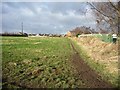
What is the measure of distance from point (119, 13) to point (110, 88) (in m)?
13.5

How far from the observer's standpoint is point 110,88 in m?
8.88

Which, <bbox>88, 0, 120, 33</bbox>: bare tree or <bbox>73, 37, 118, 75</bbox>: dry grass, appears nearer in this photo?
<bbox>73, 37, 118, 75</bbox>: dry grass

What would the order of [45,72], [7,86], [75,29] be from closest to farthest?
[7,86] < [45,72] < [75,29]

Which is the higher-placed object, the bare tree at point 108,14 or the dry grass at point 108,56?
the bare tree at point 108,14

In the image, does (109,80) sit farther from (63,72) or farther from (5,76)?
(5,76)

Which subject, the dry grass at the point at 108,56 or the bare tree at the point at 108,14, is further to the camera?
the bare tree at the point at 108,14

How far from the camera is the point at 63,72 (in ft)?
37.8

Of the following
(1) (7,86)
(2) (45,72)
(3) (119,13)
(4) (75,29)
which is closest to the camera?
(1) (7,86)

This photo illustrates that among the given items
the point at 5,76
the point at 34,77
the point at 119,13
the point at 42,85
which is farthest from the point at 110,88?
the point at 119,13

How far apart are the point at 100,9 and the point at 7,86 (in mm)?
15902

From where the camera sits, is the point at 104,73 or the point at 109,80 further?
the point at 104,73

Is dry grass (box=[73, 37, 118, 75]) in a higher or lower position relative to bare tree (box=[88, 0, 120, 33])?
lower

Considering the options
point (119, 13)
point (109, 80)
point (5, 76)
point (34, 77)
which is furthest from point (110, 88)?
point (119, 13)

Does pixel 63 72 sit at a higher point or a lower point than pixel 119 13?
lower
